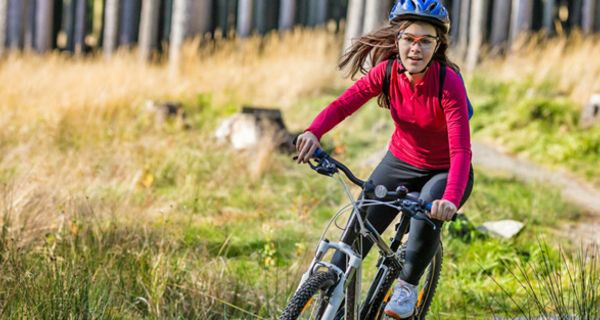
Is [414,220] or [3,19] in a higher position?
[414,220]

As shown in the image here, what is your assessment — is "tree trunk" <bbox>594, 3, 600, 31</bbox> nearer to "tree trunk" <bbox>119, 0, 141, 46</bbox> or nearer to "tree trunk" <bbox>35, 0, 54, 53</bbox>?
"tree trunk" <bbox>119, 0, 141, 46</bbox>

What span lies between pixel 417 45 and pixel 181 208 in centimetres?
337

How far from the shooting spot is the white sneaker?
3438mm

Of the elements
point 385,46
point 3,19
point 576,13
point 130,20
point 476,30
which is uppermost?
point 576,13

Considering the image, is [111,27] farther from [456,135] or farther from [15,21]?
[456,135]

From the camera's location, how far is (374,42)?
12.2 feet

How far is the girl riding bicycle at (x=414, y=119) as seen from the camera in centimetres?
330

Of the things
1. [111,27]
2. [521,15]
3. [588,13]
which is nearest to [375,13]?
[521,15]

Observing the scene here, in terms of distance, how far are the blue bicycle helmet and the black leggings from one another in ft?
2.11

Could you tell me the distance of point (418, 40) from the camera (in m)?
3.35

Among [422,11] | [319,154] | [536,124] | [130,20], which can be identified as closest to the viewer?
[319,154]

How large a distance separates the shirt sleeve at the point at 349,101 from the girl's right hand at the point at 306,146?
78 mm

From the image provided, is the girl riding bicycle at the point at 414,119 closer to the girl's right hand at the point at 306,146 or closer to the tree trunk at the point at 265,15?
the girl's right hand at the point at 306,146

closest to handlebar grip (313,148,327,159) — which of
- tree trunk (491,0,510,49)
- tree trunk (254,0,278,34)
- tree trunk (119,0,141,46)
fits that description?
tree trunk (491,0,510,49)
